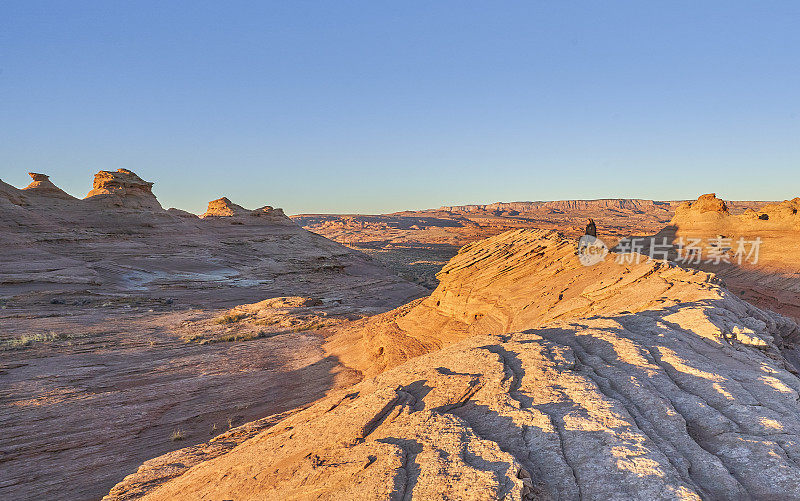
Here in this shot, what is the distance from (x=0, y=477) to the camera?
23.4 ft

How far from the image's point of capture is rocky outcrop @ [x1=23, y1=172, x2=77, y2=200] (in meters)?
40.6

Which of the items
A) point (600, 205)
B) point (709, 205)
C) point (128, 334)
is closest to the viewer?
point (128, 334)

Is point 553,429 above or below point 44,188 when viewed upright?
below

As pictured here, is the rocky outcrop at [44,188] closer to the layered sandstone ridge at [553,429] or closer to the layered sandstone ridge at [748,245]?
the layered sandstone ridge at [553,429]

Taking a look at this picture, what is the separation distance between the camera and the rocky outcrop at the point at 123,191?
4353 cm

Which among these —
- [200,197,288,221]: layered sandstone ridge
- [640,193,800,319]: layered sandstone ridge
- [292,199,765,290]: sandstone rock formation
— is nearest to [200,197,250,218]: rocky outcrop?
[200,197,288,221]: layered sandstone ridge

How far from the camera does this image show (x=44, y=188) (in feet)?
135

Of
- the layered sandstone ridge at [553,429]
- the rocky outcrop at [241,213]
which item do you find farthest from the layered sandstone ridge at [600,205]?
the layered sandstone ridge at [553,429]

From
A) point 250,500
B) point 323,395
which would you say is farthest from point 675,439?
point 323,395

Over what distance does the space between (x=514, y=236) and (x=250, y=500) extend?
48.8ft

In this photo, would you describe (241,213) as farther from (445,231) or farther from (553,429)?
(445,231)

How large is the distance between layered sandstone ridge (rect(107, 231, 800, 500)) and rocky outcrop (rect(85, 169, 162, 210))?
46.1 metres

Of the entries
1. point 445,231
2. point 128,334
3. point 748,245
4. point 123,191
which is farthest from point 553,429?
point 445,231

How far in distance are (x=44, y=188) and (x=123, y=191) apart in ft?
21.6
